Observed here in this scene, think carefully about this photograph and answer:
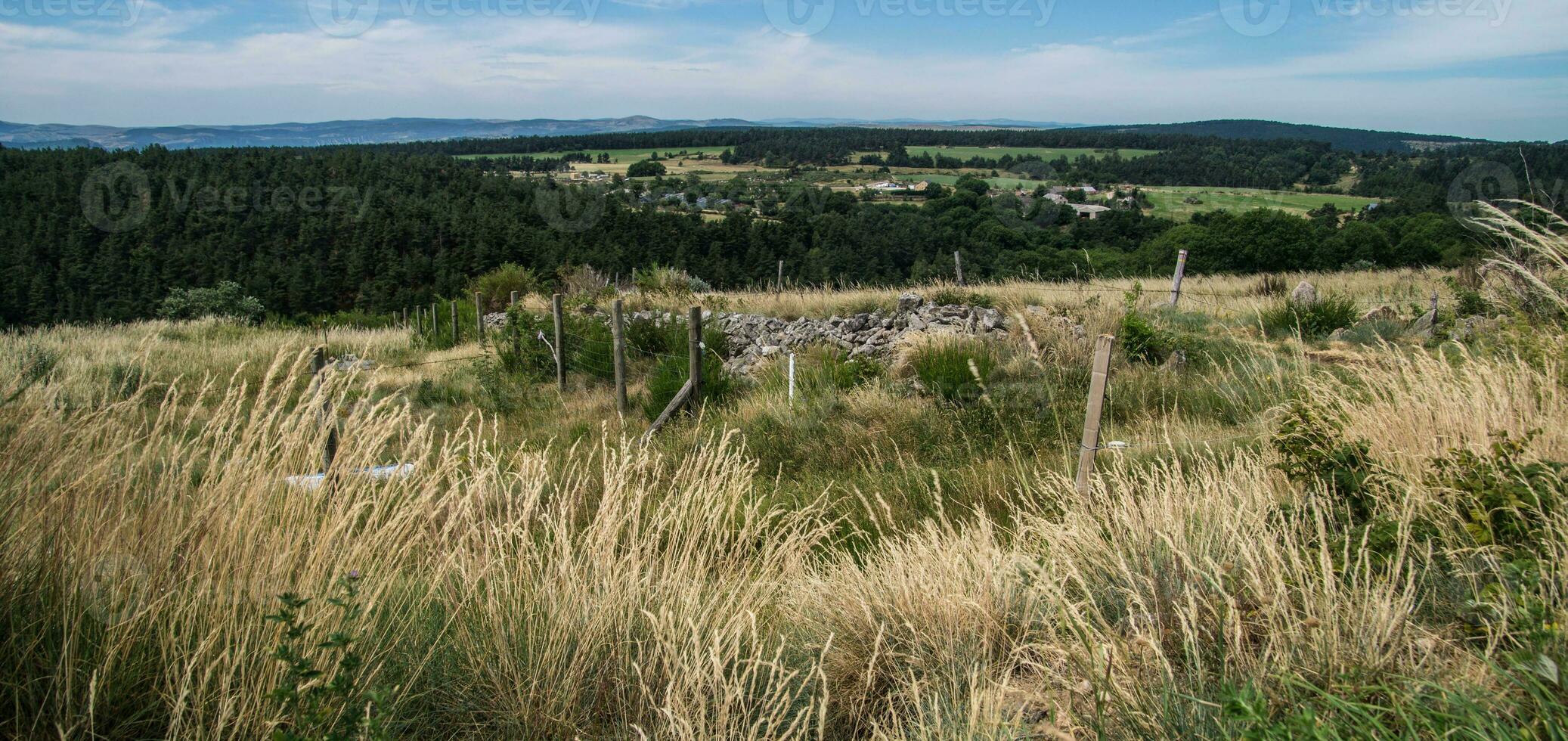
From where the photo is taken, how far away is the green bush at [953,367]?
7.49 metres

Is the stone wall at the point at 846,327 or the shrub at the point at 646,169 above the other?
the shrub at the point at 646,169

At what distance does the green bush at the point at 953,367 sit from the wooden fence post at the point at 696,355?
2.38 meters

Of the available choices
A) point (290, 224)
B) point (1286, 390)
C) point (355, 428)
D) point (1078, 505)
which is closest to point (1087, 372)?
point (1286, 390)

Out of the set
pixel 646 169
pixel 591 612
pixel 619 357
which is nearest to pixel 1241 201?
pixel 619 357

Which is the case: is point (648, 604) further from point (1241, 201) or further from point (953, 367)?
point (1241, 201)

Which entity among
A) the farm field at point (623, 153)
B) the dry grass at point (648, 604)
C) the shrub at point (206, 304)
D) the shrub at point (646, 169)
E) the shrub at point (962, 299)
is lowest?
the shrub at point (206, 304)

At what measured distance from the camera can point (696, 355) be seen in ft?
28.1

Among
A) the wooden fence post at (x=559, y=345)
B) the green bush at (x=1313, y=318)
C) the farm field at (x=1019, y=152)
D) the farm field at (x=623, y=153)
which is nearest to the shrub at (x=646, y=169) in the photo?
the farm field at (x=623, y=153)

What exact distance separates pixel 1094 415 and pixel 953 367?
395cm

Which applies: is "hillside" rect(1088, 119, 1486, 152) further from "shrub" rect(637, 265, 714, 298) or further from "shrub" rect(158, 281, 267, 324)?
"shrub" rect(158, 281, 267, 324)

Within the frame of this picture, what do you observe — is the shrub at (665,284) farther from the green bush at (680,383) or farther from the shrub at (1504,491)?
A: the shrub at (1504,491)

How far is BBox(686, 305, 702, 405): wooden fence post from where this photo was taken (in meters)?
8.52

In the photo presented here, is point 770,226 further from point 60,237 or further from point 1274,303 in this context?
point 60,237

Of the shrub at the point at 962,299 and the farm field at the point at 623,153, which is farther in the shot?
the farm field at the point at 623,153
